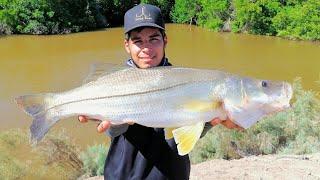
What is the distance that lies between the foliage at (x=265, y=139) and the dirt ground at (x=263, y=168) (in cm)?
66

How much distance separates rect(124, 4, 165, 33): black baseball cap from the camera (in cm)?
309

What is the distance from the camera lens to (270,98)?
2676mm

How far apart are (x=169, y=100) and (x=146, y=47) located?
47 centimetres

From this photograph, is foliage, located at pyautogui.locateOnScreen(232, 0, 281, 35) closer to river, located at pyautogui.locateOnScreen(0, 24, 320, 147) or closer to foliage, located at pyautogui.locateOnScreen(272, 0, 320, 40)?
foliage, located at pyautogui.locateOnScreen(272, 0, 320, 40)

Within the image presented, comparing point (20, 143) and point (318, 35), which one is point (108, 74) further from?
point (318, 35)

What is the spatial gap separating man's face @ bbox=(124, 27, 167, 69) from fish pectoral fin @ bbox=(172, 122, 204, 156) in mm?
533

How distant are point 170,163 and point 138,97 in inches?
22.6

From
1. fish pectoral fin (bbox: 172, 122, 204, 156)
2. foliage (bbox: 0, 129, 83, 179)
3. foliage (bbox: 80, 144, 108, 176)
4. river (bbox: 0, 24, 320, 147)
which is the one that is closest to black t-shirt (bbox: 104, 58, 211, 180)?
fish pectoral fin (bbox: 172, 122, 204, 156)

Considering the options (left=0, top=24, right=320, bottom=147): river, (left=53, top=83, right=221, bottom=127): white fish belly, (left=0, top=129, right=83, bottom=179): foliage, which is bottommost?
(left=0, top=24, right=320, bottom=147): river

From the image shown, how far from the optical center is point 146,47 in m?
3.08

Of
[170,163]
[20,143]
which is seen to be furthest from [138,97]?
[20,143]

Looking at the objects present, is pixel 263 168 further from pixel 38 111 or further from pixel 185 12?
pixel 185 12

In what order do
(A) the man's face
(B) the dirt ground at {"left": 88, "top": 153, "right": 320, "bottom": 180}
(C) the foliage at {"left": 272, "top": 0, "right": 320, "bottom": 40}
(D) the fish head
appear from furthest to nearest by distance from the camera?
(C) the foliage at {"left": 272, "top": 0, "right": 320, "bottom": 40}, (B) the dirt ground at {"left": 88, "top": 153, "right": 320, "bottom": 180}, (A) the man's face, (D) the fish head

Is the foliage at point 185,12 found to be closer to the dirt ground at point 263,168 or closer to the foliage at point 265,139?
the foliage at point 265,139
